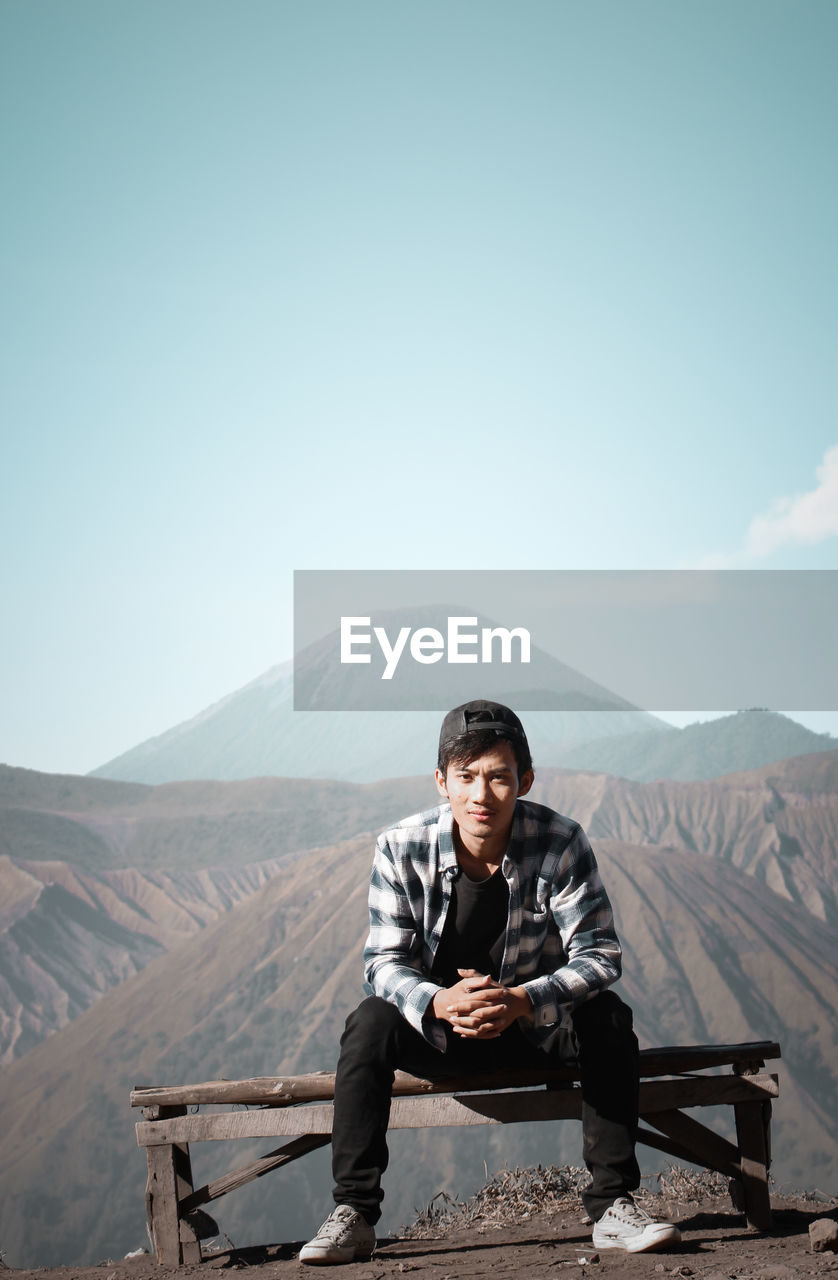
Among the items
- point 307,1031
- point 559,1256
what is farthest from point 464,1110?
point 307,1031

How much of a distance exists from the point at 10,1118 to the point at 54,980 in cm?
503

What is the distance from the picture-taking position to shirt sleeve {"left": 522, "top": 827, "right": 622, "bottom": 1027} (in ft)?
8.25

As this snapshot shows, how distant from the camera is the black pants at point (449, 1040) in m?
2.51

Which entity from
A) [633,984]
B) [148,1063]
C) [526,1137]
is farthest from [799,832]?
[148,1063]

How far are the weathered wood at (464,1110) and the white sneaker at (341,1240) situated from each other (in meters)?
0.26

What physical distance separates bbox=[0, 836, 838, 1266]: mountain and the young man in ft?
33.3

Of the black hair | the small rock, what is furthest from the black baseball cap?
the small rock

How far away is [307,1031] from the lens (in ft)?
48.8

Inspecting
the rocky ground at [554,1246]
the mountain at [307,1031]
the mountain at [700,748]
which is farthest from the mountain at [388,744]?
the rocky ground at [554,1246]

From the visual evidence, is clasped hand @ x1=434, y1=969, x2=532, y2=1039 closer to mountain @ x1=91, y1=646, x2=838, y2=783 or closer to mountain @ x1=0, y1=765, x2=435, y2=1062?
mountain @ x1=0, y1=765, x2=435, y2=1062

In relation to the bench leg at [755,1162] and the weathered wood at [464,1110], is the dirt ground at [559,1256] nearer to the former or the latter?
the bench leg at [755,1162]

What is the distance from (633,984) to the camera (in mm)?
15000

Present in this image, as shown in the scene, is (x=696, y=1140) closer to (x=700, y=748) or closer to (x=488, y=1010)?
(x=488, y=1010)

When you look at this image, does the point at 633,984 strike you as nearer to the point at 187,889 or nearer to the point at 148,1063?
the point at 148,1063
